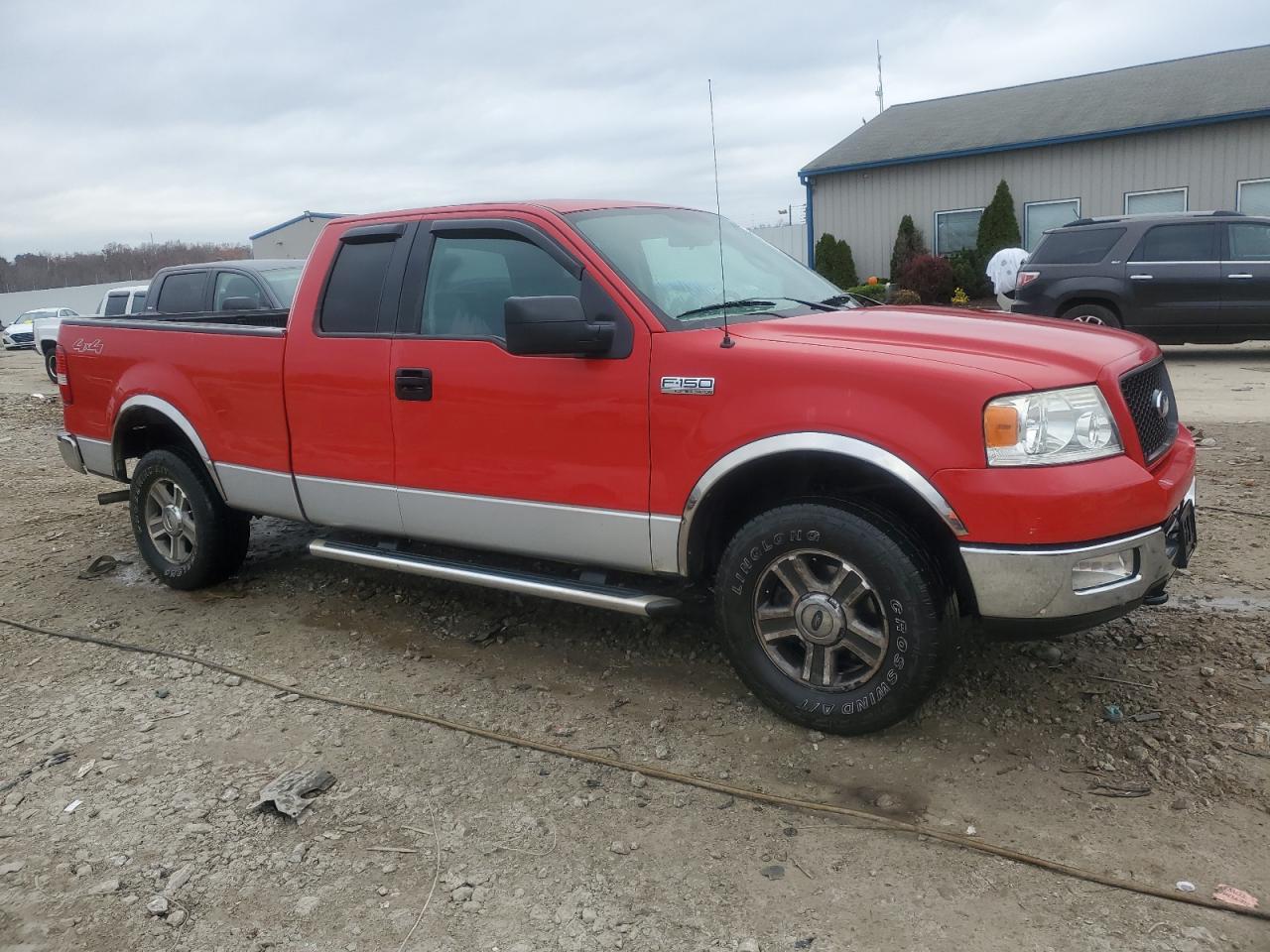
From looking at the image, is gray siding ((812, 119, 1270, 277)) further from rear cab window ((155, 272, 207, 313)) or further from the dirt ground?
the dirt ground

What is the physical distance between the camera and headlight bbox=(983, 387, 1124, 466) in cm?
315

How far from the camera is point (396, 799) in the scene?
3379 millimetres

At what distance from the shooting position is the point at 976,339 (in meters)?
3.52

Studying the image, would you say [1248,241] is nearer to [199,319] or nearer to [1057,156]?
[1057,156]

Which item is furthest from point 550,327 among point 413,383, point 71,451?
point 71,451

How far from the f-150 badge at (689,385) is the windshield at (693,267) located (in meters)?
0.23

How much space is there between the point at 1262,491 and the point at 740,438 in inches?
179

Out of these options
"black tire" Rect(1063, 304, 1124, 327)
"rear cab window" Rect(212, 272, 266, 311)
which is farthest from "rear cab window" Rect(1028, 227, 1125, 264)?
"rear cab window" Rect(212, 272, 266, 311)

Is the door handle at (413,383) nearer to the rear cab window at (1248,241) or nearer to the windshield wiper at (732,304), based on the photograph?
the windshield wiper at (732,304)

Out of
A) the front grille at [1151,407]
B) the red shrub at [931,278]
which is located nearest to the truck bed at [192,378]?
the front grille at [1151,407]

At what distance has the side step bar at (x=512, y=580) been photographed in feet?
12.6

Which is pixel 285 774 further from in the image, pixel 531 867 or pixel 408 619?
pixel 408 619

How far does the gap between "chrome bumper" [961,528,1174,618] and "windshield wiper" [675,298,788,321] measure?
1.37m

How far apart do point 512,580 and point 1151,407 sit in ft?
8.07
